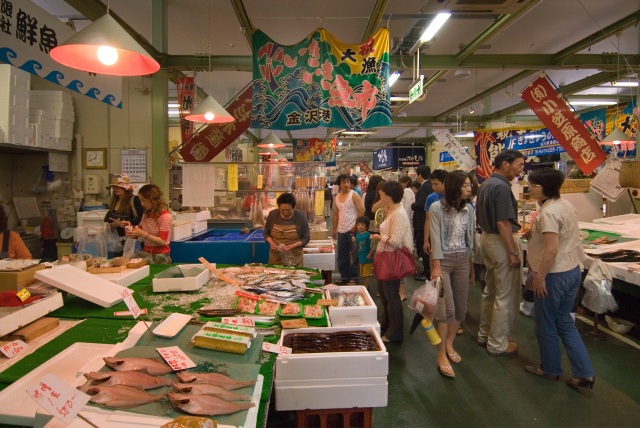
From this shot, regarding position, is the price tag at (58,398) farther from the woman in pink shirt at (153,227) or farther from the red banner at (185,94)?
the red banner at (185,94)

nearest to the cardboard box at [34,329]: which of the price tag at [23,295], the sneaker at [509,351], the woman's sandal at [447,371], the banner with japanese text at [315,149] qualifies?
the price tag at [23,295]

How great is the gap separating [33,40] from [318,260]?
3.77m

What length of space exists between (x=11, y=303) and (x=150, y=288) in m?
1.12

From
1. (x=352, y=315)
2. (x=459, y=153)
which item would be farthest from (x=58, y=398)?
(x=459, y=153)

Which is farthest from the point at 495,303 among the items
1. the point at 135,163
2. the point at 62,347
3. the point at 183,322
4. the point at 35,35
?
the point at 135,163

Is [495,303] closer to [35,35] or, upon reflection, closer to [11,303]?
[11,303]

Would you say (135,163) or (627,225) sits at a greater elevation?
(135,163)

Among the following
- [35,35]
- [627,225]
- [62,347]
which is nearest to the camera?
[62,347]

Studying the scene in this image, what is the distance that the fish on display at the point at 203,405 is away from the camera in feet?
4.48

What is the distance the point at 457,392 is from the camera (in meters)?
3.38

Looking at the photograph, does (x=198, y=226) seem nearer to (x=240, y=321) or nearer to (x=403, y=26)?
(x=240, y=321)

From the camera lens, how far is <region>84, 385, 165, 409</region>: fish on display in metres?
1.36

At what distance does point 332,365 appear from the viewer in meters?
2.22

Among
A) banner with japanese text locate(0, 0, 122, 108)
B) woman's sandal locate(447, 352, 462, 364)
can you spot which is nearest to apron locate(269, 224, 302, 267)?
woman's sandal locate(447, 352, 462, 364)
